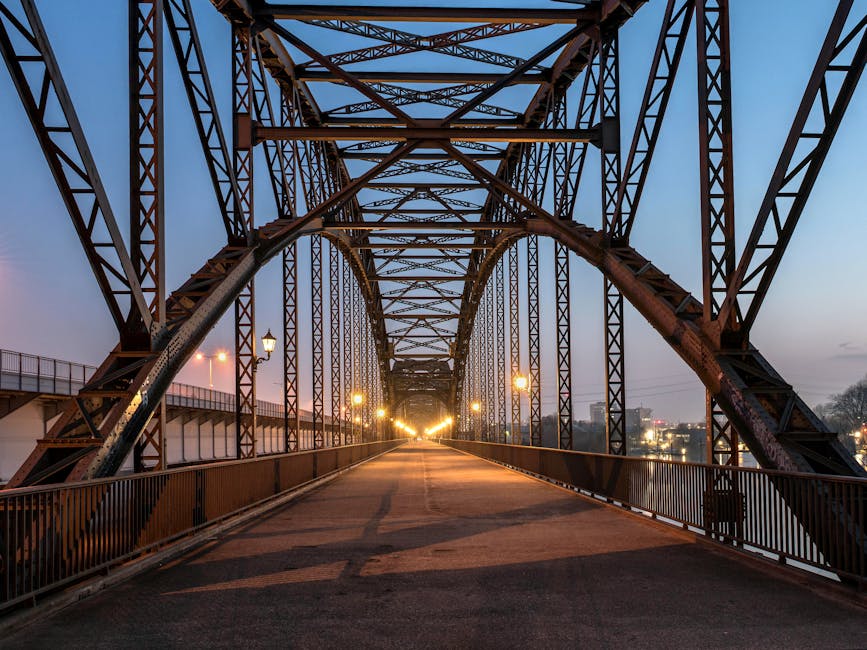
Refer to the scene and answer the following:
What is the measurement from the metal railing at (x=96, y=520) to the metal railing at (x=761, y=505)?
7191 mm

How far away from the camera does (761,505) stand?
10.2 meters

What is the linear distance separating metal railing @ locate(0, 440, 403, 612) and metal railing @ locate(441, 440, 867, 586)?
7.19 metres

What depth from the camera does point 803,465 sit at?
32.8 feet

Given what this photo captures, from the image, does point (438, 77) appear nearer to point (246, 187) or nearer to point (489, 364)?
point (246, 187)

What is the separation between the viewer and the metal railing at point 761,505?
8344 mm

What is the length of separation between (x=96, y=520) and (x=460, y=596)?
3943 millimetres

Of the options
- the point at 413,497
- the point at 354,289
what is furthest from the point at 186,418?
the point at 413,497

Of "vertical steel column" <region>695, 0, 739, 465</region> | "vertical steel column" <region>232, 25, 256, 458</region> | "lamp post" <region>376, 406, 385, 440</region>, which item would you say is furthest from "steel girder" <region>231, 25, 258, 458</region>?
"lamp post" <region>376, 406, 385, 440</region>

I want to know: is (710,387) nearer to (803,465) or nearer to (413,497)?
(803,465)

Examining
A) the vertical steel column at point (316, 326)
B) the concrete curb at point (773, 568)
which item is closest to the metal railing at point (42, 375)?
the vertical steel column at point (316, 326)

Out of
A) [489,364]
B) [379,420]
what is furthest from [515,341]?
[379,420]

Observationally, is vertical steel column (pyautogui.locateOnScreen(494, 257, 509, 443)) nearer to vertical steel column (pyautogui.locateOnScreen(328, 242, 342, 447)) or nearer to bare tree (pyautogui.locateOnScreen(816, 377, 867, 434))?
vertical steel column (pyautogui.locateOnScreen(328, 242, 342, 447))

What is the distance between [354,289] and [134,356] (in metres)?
43.3

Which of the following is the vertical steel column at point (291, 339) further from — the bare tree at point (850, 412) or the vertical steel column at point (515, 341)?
the bare tree at point (850, 412)
